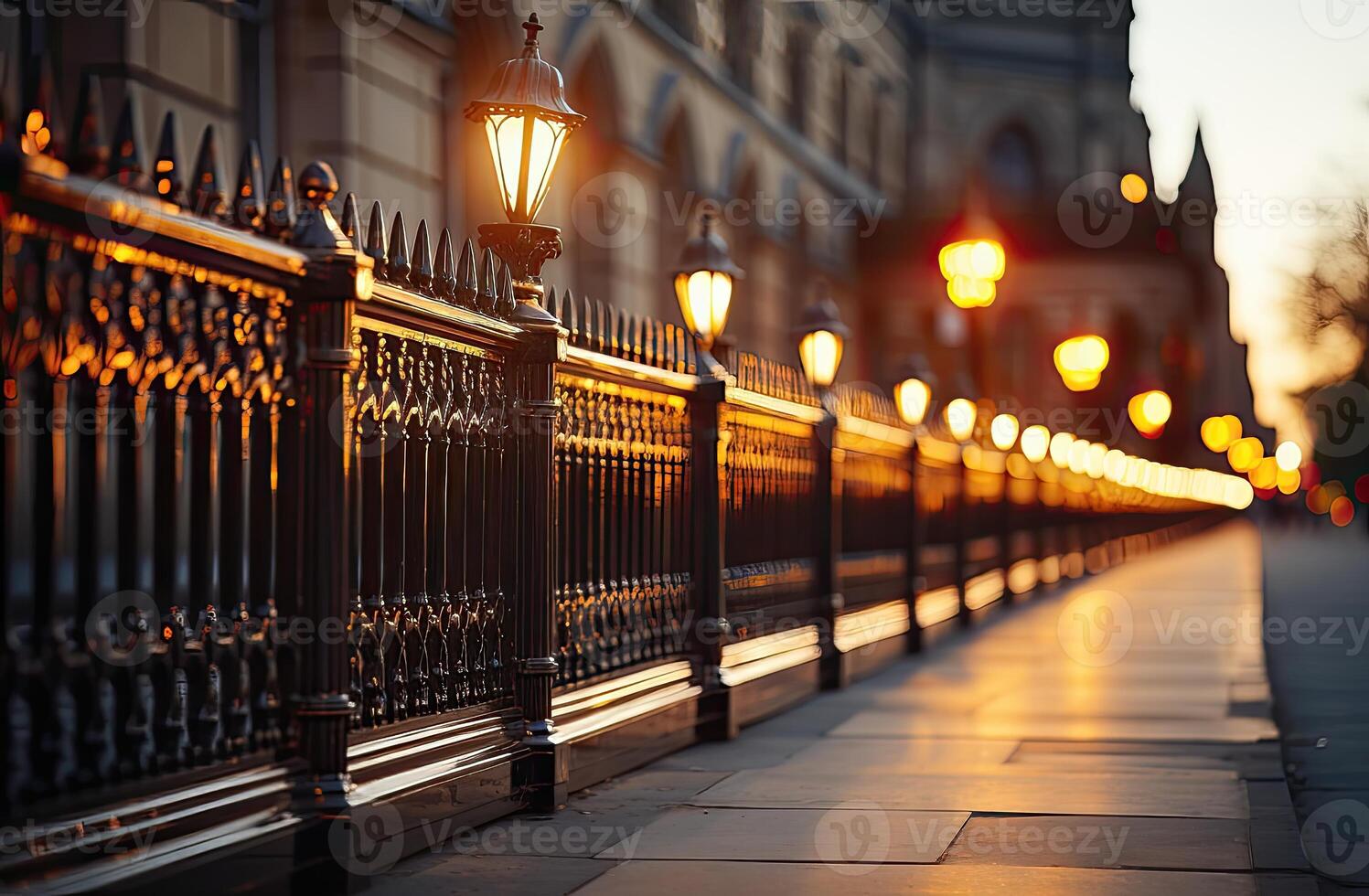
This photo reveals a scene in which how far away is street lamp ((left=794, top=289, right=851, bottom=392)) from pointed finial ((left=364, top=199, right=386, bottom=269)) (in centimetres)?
913

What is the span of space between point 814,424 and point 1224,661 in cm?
491

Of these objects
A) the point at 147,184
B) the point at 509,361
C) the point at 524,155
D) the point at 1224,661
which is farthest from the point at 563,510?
the point at 1224,661

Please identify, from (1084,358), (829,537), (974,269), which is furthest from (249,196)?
(1084,358)

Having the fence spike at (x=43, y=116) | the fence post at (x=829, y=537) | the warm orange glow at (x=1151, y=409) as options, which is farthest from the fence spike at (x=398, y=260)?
the warm orange glow at (x=1151, y=409)

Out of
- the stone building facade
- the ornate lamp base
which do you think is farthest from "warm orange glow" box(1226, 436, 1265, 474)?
the ornate lamp base

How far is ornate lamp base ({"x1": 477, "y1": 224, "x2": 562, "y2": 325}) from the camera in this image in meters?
8.43

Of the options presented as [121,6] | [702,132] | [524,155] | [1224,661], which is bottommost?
[1224,661]

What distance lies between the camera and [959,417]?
76.3 feet

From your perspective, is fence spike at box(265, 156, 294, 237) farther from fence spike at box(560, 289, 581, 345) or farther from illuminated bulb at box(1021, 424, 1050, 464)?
illuminated bulb at box(1021, 424, 1050, 464)

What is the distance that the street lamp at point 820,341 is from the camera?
15.8 meters

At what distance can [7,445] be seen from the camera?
4758mm

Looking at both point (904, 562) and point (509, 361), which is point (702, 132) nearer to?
point (904, 562)

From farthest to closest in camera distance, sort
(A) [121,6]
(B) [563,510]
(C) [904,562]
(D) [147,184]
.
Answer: (C) [904,562] → (A) [121,6] → (B) [563,510] → (D) [147,184]

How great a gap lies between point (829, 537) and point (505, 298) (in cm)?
725
